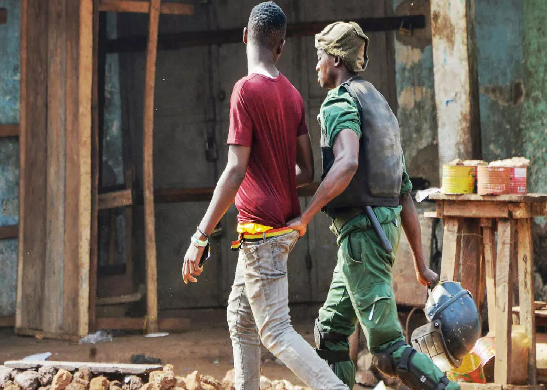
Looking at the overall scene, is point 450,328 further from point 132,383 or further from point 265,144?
point 132,383

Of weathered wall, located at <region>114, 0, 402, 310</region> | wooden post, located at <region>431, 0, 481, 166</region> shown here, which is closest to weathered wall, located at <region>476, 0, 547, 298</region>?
wooden post, located at <region>431, 0, 481, 166</region>

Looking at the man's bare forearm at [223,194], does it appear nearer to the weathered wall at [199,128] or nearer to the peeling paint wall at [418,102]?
the peeling paint wall at [418,102]

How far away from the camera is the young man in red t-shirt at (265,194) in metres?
3.84

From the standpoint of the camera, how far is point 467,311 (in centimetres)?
433

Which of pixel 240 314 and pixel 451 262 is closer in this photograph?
pixel 240 314

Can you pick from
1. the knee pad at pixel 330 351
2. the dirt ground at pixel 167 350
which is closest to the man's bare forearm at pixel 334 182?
the knee pad at pixel 330 351

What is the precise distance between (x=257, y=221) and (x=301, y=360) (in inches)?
25.5

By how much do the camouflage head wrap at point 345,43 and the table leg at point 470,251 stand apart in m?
1.92

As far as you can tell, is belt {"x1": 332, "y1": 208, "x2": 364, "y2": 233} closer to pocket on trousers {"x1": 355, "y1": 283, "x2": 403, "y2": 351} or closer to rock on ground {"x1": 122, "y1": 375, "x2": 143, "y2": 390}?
pocket on trousers {"x1": 355, "y1": 283, "x2": 403, "y2": 351}

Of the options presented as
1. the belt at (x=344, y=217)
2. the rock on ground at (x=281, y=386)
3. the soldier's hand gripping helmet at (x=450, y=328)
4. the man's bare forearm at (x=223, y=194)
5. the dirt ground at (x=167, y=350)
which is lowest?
the dirt ground at (x=167, y=350)

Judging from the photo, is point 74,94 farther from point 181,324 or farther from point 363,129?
point 363,129

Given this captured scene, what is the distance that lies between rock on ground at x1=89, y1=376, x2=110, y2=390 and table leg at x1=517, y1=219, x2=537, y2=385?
2.71 metres

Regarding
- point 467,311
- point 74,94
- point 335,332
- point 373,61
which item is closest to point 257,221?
point 335,332

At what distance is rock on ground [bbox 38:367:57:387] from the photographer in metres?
5.03
